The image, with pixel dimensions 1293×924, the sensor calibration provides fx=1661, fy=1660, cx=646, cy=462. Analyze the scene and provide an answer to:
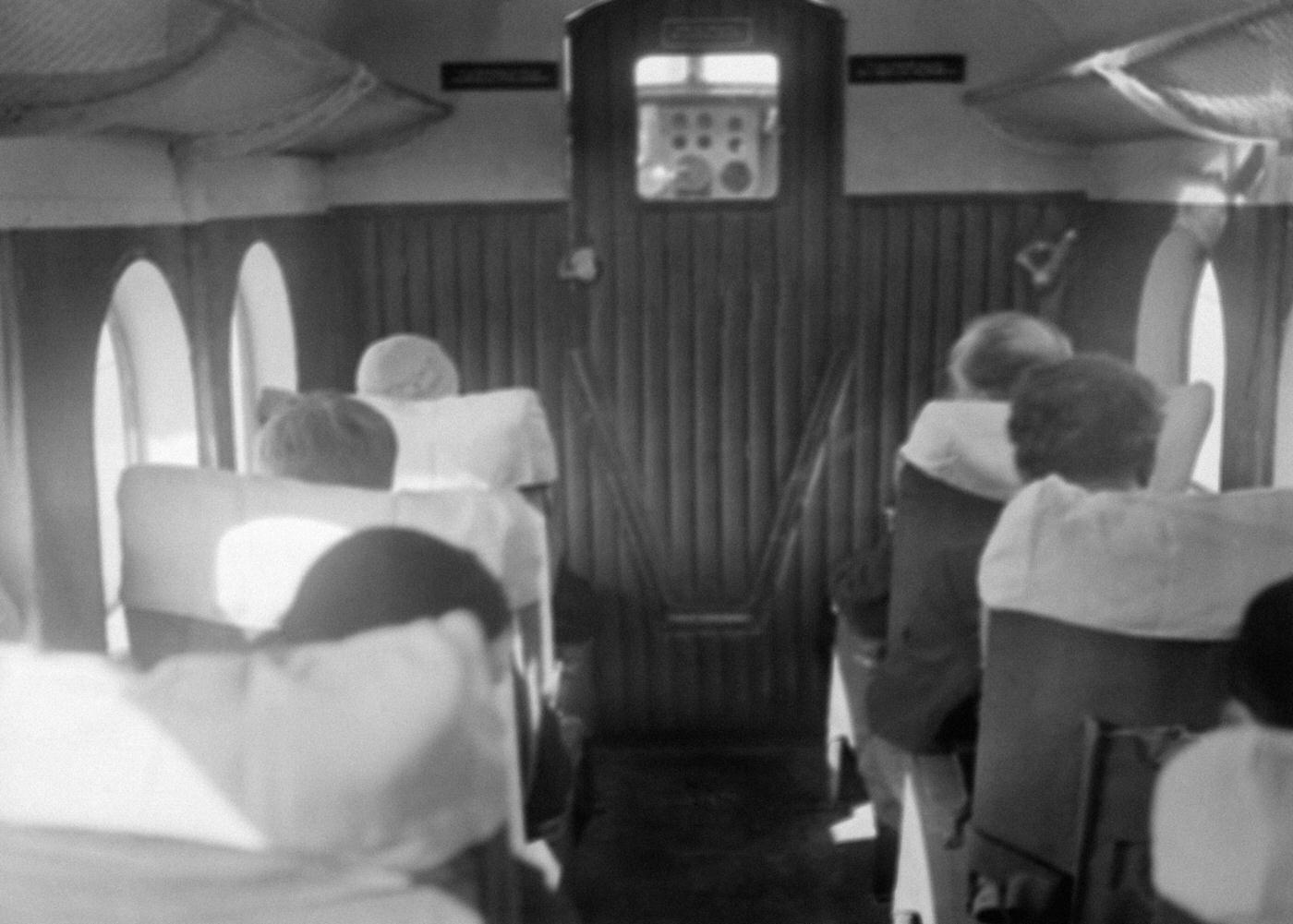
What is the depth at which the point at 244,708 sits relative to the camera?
1.36 meters

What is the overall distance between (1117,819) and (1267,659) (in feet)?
2.14

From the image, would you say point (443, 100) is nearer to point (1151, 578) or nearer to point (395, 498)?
point (395, 498)

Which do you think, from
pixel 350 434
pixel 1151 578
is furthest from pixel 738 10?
pixel 1151 578

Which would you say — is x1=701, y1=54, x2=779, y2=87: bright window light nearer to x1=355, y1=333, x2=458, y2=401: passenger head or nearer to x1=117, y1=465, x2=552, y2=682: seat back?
x1=355, y1=333, x2=458, y2=401: passenger head

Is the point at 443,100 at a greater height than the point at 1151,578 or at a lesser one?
greater

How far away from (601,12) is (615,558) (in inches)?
67.5

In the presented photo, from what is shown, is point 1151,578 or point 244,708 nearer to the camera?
point 244,708

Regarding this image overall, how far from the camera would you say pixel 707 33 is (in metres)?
5.06

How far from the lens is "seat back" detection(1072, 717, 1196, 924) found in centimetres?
229

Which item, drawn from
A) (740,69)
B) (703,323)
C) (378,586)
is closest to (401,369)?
(703,323)

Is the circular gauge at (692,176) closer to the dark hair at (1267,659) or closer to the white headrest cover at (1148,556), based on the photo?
the white headrest cover at (1148,556)

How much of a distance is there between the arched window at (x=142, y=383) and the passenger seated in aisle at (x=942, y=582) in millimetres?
1613

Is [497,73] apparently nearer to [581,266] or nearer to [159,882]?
[581,266]

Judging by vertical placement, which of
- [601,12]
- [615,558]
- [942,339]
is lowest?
[615,558]
